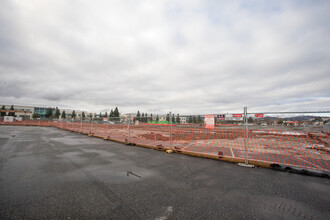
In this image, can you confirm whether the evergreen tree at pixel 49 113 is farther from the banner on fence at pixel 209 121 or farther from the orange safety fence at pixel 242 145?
the banner on fence at pixel 209 121

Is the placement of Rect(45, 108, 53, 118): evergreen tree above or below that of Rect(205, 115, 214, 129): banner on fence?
above

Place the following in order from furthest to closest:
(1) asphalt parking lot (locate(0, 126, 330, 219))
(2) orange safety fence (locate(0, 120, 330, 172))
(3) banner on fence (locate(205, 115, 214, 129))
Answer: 1. (3) banner on fence (locate(205, 115, 214, 129))
2. (2) orange safety fence (locate(0, 120, 330, 172))
3. (1) asphalt parking lot (locate(0, 126, 330, 219))

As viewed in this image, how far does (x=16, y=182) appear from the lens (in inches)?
141

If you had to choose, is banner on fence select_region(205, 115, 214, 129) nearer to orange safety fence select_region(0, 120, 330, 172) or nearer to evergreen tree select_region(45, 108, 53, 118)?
orange safety fence select_region(0, 120, 330, 172)

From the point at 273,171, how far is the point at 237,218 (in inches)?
139

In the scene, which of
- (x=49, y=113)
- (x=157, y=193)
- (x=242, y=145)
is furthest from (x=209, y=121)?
(x=49, y=113)

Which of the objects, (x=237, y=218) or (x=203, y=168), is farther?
(x=203, y=168)

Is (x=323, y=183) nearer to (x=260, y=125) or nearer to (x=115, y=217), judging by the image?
(x=260, y=125)

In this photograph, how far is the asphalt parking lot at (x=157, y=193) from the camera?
8.14 feet

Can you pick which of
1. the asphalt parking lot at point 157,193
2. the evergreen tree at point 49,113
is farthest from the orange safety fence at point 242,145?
the evergreen tree at point 49,113

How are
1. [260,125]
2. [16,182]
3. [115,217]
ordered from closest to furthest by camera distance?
[115,217] < [16,182] < [260,125]

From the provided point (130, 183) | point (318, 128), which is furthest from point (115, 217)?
point (318, 128)

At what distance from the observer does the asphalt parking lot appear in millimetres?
2482

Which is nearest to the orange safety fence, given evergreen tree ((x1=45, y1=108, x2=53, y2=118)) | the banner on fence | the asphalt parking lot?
the banner on fence
